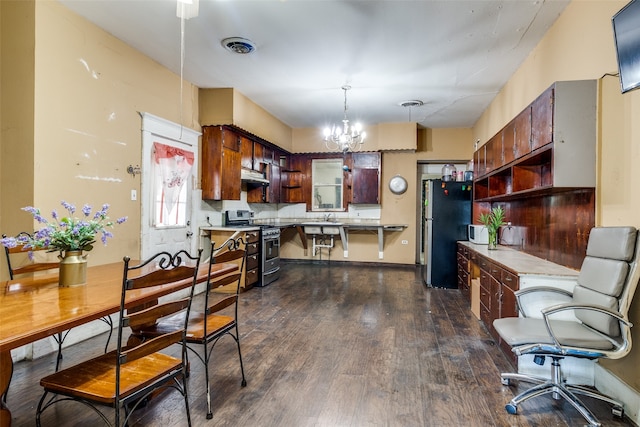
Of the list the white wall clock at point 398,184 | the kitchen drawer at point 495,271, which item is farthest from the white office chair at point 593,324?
the white wall clock at point 398,184

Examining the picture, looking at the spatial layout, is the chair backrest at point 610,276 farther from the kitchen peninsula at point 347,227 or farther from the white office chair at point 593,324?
the kitchen peninsula at point 347,227

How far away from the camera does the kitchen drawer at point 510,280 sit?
2621mm

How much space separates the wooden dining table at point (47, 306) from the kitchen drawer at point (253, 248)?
→ 2.88 metres

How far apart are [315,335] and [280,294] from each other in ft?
5.41

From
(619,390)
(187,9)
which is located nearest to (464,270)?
(619,390)

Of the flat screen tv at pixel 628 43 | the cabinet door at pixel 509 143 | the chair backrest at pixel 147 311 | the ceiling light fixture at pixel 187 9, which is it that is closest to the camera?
the chair backrest at pixel 147 311

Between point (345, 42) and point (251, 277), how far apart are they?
134 inches

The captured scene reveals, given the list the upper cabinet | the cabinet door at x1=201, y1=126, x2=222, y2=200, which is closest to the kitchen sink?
the cabinet door at x1=201, y1=126, x2=222, y2=200

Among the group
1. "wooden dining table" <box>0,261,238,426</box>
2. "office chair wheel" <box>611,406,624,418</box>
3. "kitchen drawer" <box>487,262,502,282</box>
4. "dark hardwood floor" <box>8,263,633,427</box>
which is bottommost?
"dark hardwood floor" <box>8,263,633,427</box>

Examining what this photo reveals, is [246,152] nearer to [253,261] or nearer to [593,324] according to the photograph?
[253,261]

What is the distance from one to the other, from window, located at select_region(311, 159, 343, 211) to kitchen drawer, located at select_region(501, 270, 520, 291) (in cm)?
471

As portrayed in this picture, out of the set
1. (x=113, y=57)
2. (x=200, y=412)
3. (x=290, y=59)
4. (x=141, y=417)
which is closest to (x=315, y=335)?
(x=200, y=412)

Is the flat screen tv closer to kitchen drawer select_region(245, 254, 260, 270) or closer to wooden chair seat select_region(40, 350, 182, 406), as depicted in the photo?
wooden chair seat select_region(40, 350, 182, 406)

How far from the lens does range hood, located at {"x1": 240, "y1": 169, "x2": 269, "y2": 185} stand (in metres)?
5.54
